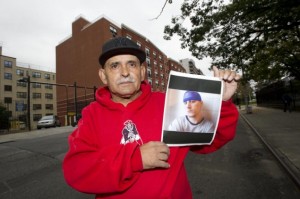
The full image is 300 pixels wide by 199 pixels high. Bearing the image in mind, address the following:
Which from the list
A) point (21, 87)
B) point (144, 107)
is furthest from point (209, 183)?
point (21, 87)

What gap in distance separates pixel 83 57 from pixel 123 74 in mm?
48059

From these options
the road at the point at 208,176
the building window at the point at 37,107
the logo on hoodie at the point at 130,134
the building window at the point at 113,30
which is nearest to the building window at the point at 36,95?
the building window at the point at 37,107

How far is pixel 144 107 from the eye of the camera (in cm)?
183

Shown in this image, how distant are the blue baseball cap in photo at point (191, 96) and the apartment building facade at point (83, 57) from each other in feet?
130

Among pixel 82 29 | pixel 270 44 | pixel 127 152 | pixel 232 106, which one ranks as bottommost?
pixel 127 152

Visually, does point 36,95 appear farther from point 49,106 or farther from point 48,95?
point 49,106

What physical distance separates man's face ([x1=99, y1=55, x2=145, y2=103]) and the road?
3.55 meters

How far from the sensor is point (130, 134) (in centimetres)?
168

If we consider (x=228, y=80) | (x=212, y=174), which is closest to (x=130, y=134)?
(x=228, y=80)

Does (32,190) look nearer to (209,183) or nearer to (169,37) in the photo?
(209,183)

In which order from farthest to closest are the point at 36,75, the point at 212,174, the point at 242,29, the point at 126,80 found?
the point at 36,75
the point at 242,29
the point at 212,174
the point at 126,80

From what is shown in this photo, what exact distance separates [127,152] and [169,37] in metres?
13.7

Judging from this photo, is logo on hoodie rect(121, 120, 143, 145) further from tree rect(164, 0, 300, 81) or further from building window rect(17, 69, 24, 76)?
building window rect(17, 69, 24, 76)

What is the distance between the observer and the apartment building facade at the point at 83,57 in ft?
145
